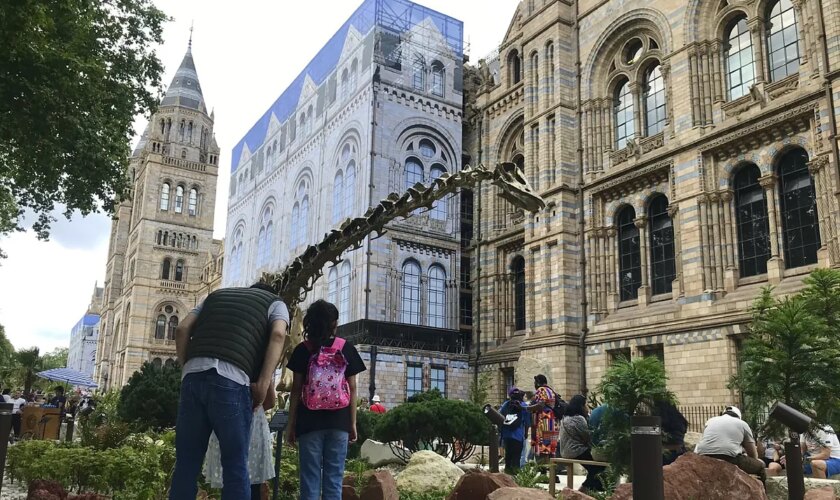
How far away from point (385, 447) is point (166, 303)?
174 feet

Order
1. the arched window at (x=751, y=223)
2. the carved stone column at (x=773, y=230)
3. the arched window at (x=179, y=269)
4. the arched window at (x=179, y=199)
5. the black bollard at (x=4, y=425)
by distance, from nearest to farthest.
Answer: the black bollard at (x=4, y=425) < the carved stone column at (x=773, y=230) < the arched window at (x=751, y=223) < the arched window at (x=179, y=269) < the arched window at (x=179, y=199)

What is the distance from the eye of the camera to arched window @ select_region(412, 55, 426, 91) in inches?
1144

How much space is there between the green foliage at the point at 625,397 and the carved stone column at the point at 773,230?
452 inches

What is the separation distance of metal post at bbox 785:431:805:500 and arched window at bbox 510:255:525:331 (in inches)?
793

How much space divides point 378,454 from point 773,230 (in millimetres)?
11543

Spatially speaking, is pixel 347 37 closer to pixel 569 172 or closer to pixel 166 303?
pixel 569 172

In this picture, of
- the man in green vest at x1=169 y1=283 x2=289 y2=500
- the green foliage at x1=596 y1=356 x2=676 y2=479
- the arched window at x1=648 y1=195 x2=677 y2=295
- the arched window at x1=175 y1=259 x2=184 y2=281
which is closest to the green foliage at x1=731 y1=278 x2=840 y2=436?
the green foliage at x1=596 y1=356 x2=676 y2=479

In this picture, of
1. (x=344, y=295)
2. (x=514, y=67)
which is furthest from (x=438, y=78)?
(x=344, y=295)

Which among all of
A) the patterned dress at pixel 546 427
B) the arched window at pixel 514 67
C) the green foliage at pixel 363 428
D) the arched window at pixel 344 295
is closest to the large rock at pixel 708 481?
the patterned dress at pixel 546 427

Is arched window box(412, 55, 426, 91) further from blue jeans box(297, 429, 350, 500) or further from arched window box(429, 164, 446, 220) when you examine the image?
blue jeans box(297, 429, 350, 500)

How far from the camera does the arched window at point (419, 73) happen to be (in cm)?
2905

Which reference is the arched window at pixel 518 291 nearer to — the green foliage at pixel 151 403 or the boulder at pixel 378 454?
the boulder at pixel 378 454

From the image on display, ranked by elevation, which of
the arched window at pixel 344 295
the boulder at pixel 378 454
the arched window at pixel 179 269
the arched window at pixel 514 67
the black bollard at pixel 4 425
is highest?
the arched window at pixel 514 67

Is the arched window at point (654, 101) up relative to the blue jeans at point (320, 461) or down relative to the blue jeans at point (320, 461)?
up
